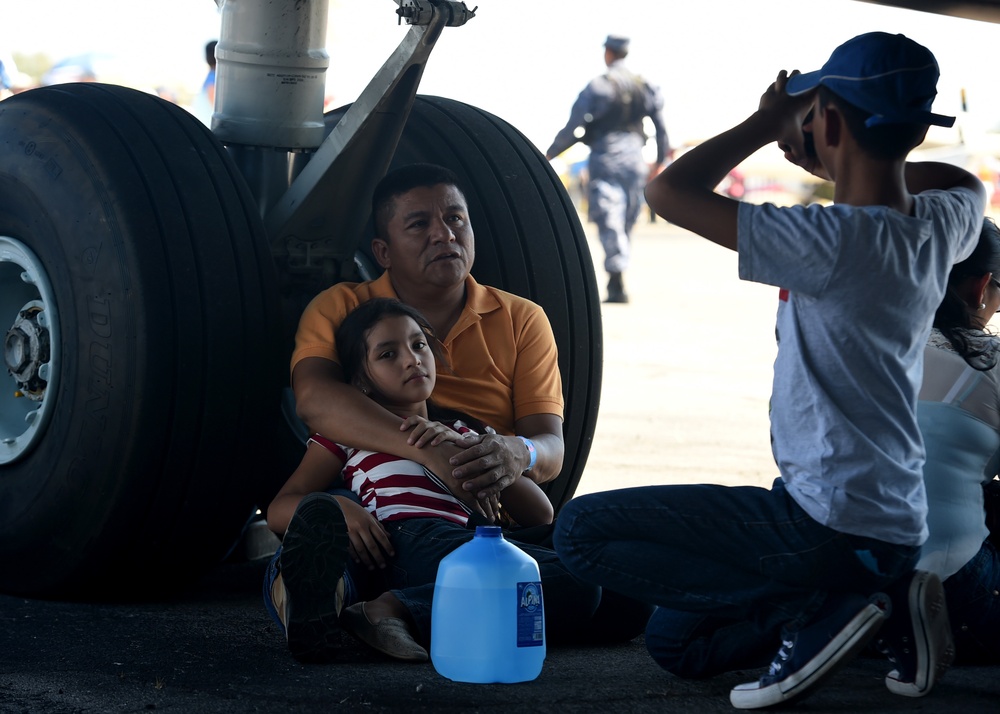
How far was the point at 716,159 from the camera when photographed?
2129mm

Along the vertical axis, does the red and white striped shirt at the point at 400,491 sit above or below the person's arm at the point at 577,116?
below

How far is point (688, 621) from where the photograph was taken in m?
2.20

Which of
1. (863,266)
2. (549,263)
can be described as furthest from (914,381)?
(549,263)

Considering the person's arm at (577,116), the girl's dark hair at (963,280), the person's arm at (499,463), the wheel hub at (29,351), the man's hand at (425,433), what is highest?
the person's arm at (577,116)

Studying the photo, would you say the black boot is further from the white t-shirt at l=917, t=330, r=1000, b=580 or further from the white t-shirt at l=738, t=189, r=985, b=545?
the white t-shirt at l=738, t=189, r=985, b=545

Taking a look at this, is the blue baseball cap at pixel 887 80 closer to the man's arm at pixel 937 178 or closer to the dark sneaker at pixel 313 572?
the man's arm at pixel 937 178

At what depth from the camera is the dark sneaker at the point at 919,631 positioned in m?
2.00

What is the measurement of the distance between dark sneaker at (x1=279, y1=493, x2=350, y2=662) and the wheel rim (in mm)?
759

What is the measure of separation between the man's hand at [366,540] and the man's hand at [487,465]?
18 cm

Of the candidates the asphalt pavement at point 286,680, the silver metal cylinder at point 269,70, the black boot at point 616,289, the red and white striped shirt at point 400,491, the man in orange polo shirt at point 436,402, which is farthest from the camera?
the black boot at point 616,289

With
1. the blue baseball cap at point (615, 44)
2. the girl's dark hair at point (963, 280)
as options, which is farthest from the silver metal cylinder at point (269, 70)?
the blue baseball cap at point (615, 44)

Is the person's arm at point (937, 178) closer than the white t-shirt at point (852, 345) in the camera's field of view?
No

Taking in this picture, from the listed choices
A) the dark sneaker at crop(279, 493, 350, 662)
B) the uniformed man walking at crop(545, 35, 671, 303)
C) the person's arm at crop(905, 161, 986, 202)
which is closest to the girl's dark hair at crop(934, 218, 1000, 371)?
the person's arm at crop(905, 161, 986, 202)

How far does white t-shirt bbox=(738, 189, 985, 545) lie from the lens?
1.92 m
